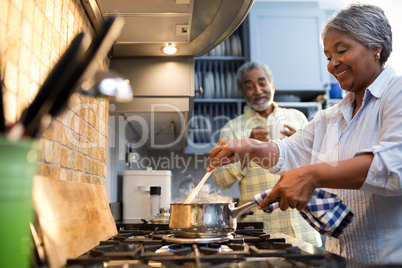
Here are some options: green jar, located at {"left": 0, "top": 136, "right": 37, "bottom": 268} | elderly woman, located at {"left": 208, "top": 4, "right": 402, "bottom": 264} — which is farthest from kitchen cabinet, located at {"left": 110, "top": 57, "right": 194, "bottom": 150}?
green jar, located at {"left": 0, "top": 136, "right": 37, "bottom": 268}

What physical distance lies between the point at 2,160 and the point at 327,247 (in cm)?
95

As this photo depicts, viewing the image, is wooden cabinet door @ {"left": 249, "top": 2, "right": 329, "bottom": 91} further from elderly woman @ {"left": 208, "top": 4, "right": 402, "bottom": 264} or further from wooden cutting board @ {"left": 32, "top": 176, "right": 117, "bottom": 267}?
wooden cutting board @ {"left": 32, "top": 176, "right": 117, "bottom": 267}

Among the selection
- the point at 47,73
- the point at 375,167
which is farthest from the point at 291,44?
the point at 47,73

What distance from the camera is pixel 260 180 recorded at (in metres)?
1.93

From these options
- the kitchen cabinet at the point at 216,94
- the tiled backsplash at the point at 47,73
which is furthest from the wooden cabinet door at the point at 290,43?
the tiled backsplash at the point at 47,73

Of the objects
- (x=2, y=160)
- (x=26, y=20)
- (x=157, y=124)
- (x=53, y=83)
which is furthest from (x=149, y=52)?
(x=2, y=160)

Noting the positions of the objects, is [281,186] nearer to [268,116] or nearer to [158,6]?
[158,6]

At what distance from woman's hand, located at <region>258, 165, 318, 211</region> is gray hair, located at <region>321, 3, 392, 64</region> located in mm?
462

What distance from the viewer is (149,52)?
4.83 ft

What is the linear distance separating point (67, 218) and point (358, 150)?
0.76 meters

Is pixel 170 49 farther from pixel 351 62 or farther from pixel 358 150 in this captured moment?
pixel 358 150

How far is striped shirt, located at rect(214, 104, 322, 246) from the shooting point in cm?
184

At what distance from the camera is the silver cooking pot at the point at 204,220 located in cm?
85

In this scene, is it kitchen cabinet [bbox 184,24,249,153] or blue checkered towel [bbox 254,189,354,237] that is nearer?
blue checkered towel [bbox 254,189,354,237]
